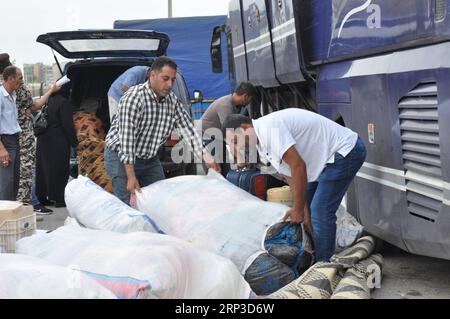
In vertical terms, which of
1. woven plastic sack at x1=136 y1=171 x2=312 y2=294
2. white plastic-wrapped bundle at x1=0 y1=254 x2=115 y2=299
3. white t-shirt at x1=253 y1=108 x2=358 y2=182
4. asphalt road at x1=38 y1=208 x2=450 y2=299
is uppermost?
white t-shirt at x1=253 y1=108 x2=358 y2=182

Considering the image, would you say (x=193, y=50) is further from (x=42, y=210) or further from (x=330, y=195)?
(x=330, y=195)

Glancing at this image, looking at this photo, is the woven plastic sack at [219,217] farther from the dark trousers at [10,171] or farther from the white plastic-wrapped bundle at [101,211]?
the dark trousers at [10,171]

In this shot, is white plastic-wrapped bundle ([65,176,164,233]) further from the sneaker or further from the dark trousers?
the sneaker

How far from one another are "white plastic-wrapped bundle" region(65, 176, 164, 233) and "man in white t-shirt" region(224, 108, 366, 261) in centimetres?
82

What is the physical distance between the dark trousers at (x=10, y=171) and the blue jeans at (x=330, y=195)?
3.48m

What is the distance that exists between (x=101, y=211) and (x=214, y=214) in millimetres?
916

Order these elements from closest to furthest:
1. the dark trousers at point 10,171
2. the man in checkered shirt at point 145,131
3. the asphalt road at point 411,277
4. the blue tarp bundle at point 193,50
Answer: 1. the asphalt road at point 411,277
2. the man in checkered shirt at point 145,131
3. the dark trousers at point 10,171
4. the blue tarp bundle at point 193,50

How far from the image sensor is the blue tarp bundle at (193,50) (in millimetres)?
19203

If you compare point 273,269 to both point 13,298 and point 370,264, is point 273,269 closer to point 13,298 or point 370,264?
point 370,264

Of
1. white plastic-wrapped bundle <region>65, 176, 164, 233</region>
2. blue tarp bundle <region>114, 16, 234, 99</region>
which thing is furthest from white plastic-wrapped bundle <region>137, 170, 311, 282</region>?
A: blue tarp bundle <region>114, 16, 234, 99</region>

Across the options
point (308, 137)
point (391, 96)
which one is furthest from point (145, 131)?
point (391, 96)

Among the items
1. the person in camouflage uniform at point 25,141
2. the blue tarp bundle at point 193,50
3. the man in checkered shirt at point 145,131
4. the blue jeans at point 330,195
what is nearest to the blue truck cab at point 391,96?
the blue jeans at point 330,195

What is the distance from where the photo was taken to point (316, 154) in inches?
190

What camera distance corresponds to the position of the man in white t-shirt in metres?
4.59
